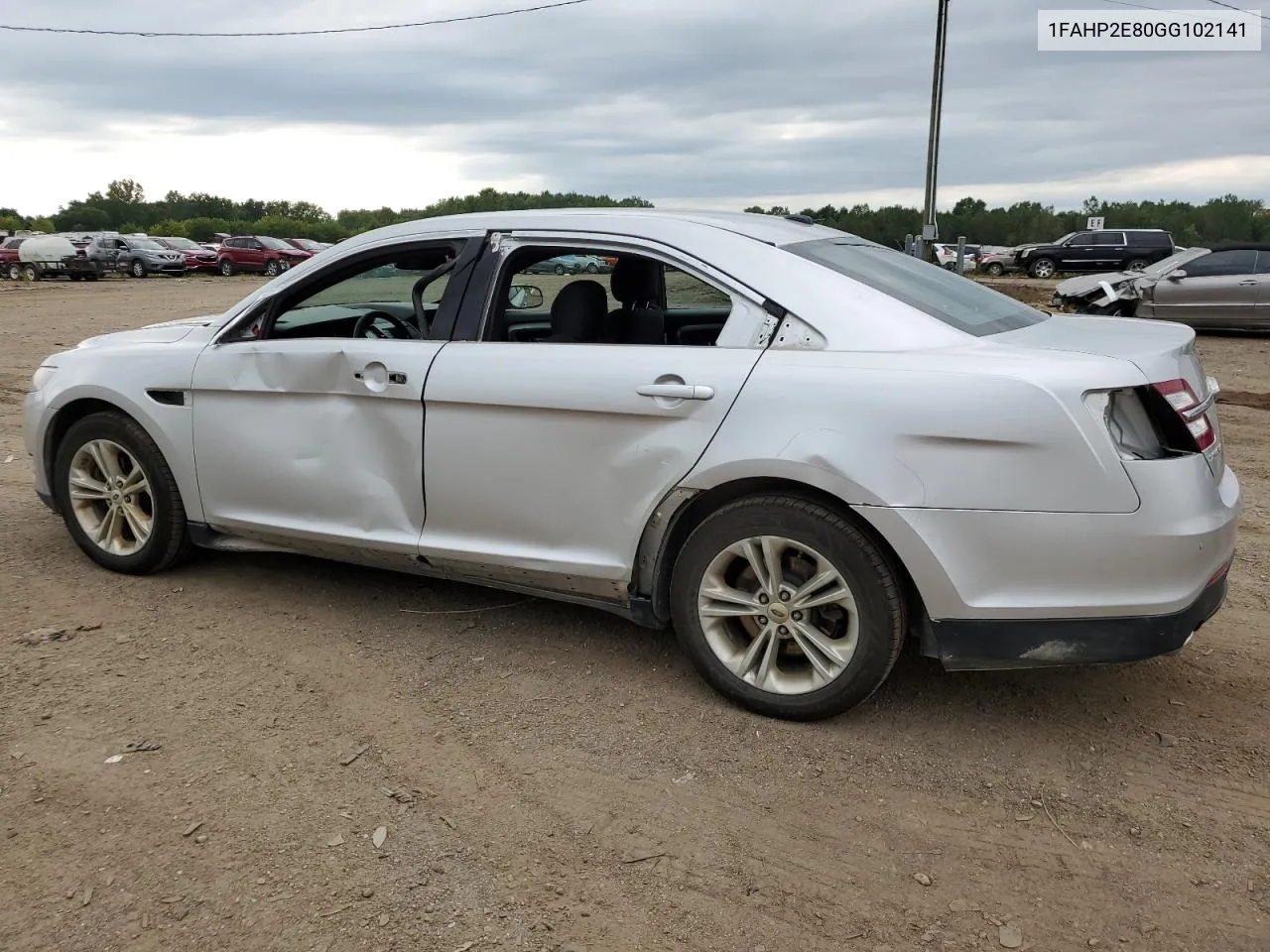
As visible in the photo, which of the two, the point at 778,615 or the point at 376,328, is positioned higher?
the point at 376,328

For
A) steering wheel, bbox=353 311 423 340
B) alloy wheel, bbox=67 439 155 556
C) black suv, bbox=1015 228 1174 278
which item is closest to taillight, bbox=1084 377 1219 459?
steering wheel, bbox=353 311 423 340

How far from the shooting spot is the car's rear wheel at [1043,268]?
3284 cm

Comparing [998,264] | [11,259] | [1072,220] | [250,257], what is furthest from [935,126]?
[1072,220]

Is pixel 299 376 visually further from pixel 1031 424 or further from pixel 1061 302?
pixel 1061 302

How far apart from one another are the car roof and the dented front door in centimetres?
50

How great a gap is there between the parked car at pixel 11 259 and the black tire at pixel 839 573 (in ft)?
125

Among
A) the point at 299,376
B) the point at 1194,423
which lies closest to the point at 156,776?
the point at 299,376

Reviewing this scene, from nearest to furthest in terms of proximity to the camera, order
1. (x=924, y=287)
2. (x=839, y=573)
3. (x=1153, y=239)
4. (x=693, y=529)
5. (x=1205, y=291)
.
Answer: (x=839, y=573) → (x=693, y=529) → (x=924, y=287) → (x=1205, y=291) → (x=1153, y=239)

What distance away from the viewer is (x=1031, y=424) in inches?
116

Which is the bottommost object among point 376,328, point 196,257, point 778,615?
point 778,615

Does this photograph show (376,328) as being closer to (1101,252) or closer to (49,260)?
(1101,252)

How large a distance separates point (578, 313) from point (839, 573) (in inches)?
55.7

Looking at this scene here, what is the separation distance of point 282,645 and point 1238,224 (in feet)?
176

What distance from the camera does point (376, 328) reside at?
14.9 feet
